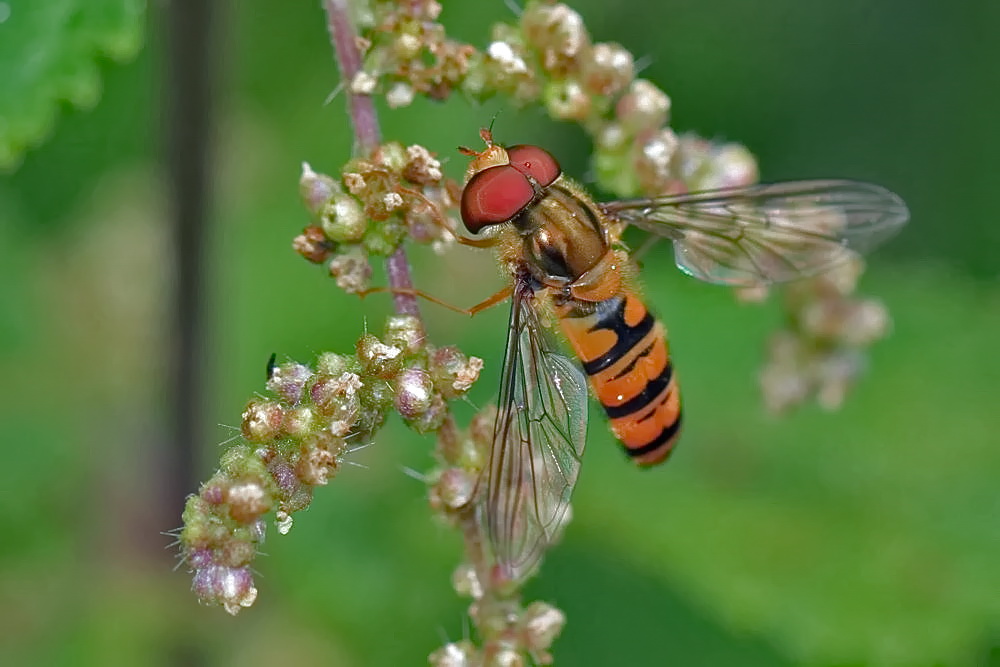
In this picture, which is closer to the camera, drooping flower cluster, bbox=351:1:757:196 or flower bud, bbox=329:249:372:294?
flower bud, bbox=329:249:372:294

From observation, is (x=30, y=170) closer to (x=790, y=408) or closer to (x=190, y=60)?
(x=190, y=60)

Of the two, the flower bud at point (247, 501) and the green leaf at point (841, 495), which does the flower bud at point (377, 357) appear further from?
the green leaf at point (841, 495)

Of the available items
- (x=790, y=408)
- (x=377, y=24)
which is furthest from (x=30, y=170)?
(x=790, y=408)

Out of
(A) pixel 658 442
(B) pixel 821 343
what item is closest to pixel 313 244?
(A) pixel 658 442

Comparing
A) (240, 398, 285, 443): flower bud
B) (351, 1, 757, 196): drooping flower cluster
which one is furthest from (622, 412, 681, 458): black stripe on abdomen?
(240, 398, 285, 443): flower bud

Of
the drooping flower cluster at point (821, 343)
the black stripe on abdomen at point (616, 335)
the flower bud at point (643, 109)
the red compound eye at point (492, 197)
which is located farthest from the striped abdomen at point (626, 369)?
the drooping flower cluster at point (821, 343)

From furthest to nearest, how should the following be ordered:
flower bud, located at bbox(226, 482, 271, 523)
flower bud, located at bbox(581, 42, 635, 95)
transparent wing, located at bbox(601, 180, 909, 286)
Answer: transparent wing, located at bbox(601, 180, 909, 286) < flower bud, located at bbox(581, 42, 635, 95) < flower bud, located at bbox(226, 482, 271, 523)

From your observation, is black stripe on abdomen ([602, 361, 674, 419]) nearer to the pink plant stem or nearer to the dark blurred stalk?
the pink plant stem

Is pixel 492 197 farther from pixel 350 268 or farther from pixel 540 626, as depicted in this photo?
pixel 540 626
